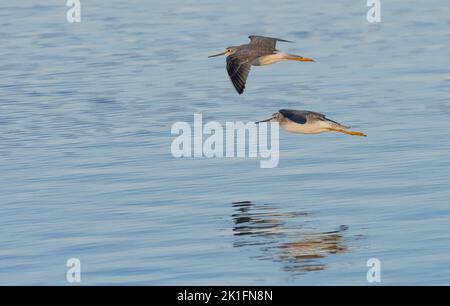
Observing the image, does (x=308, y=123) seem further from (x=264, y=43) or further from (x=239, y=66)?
(x=264, y=43)

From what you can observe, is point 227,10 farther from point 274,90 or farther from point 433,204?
point 433,204

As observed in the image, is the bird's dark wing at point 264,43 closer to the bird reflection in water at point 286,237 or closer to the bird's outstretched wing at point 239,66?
the bird's outstretched wing at point 239,66

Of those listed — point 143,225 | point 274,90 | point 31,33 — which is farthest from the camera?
point 31,33

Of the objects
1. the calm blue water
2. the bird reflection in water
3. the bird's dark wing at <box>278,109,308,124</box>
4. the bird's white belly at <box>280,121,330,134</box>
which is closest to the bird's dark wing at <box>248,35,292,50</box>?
the calm blue water

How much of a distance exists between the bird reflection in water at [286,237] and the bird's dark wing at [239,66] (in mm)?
2550

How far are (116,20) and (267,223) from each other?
19.7 metres

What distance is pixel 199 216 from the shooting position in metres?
15.7

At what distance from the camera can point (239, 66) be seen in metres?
18.3

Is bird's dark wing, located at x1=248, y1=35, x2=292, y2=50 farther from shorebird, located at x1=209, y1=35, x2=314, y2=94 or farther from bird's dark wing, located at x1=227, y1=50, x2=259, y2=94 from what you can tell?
bird's dark wing, located at x1=227, y1=50, x2=259, y2=94

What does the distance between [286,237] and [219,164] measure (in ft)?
12.6

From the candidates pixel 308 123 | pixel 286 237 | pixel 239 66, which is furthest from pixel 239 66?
pixel 286 237

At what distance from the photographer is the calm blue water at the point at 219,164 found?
14.0 m
